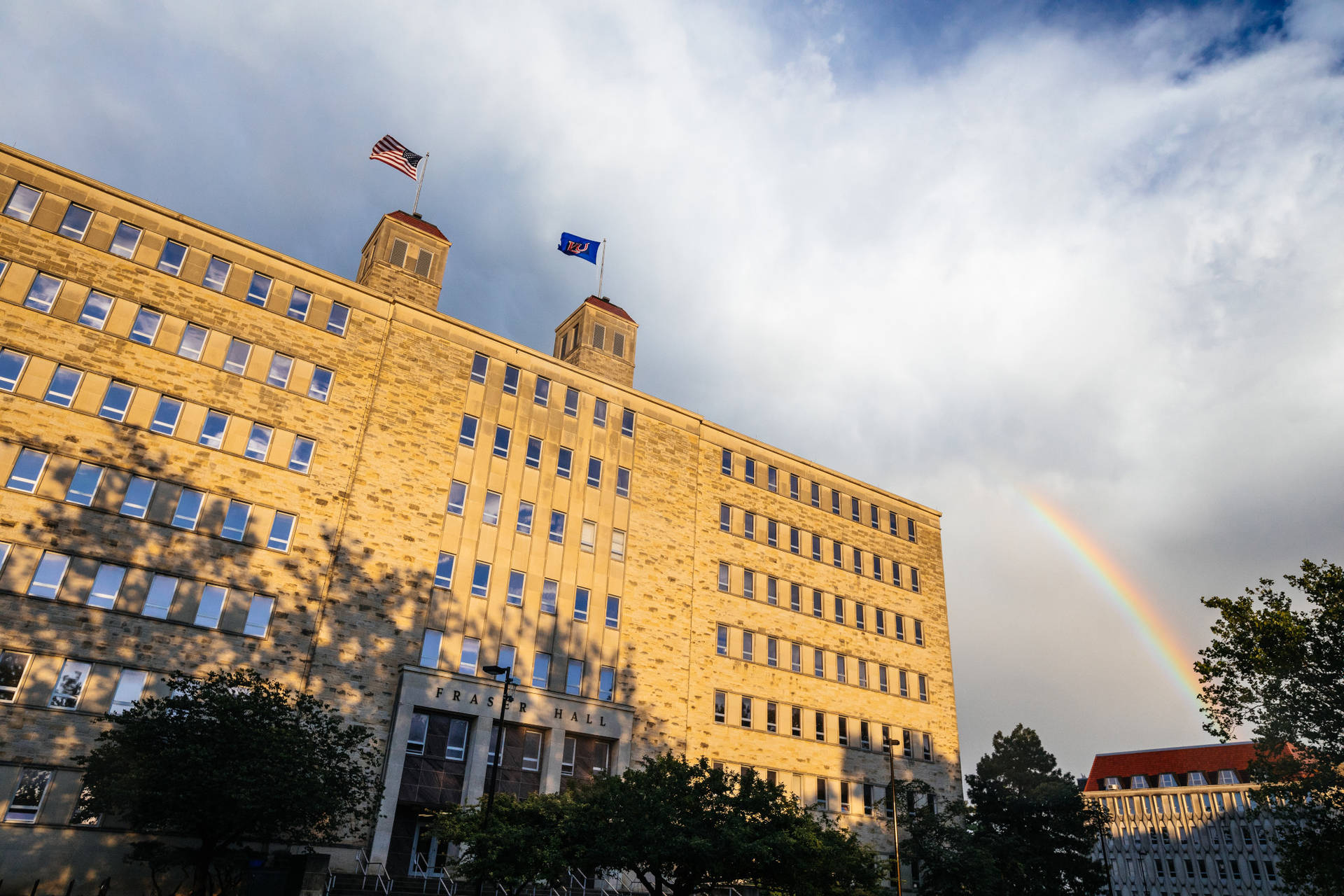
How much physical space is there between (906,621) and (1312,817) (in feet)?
89.3

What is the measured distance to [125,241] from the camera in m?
40.2

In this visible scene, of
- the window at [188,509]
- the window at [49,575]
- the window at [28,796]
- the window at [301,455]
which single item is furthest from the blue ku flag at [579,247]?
the window at [28,796]

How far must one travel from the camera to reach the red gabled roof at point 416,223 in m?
51.0

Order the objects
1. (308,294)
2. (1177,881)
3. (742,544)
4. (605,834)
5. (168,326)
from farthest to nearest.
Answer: (1177,881) → (742,544) → (308,294) → (168,326) → (605,834)

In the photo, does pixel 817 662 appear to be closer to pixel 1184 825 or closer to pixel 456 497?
pixel 456 497

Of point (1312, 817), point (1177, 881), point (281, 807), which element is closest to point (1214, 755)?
point (1177, 881)

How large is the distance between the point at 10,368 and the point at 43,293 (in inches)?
145

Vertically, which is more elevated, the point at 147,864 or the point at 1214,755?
the point at 1214,755

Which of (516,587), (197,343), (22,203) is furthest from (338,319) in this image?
(516,587)

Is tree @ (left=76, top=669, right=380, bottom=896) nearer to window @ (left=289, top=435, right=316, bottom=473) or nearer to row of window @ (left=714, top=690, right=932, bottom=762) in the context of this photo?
window @ (left=289, top=435, right=316, bottom=473)

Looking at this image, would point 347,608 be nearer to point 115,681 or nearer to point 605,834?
point 115,681

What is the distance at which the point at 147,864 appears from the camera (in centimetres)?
3269

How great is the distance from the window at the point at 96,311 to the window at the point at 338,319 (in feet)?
30.2

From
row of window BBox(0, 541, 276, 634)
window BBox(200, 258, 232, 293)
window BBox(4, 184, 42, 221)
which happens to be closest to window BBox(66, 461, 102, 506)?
row of window BBox(0, 541, 276, 634)
